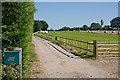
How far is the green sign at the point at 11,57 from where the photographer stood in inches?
352

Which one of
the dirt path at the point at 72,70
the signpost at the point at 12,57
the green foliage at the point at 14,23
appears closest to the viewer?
the signpost at the point at 12,57

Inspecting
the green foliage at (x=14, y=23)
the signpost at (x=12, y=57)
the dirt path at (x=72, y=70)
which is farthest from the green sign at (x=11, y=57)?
the dirt path at (x=72, y=70)

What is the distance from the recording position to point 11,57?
29.6 ft

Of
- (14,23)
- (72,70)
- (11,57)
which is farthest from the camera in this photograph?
(72,70)

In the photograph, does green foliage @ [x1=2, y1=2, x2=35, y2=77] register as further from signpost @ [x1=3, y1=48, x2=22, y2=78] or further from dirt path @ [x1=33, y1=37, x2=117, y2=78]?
dirt path @ [x1=33, y1=37, x2=117, y2=78]

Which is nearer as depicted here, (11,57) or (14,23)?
(11,57)

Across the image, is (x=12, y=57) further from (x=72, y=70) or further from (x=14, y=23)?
(x=72, y=70)

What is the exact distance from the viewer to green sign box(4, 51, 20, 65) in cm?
895

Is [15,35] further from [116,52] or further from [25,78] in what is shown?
[116,52]

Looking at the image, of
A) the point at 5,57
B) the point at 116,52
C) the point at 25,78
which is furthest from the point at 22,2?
the point at 116,52

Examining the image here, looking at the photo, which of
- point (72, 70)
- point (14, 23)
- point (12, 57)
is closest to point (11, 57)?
point (12, 57)

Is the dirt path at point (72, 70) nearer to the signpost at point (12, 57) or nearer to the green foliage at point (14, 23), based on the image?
the green foliage at point (14, 23)

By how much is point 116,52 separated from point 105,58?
1.73 m

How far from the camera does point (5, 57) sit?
8938 millimetres
